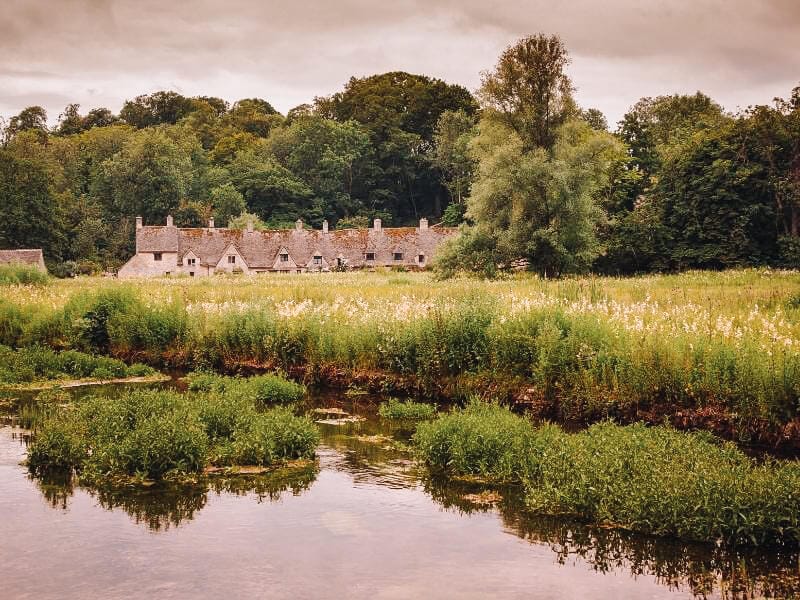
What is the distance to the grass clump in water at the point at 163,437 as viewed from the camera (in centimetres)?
1322

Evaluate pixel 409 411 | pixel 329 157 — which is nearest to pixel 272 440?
pixel 409 411

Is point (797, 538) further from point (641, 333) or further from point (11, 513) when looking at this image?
point (11, 513)

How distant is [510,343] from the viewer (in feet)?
61.8

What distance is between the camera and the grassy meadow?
599 inches

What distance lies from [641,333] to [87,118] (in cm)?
15828

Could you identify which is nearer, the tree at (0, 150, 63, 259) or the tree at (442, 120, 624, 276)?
the tree at (442, 120, 624, 276)

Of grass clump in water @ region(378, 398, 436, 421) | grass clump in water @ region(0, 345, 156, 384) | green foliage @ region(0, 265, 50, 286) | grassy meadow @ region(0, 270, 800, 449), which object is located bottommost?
grass clump in water @ region(378, 398, 436, 421)

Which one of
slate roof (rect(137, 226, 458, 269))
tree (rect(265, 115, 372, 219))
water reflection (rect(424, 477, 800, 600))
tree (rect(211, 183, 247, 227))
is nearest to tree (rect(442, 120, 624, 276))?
water reflection (rect(424, 477, 800, 600))

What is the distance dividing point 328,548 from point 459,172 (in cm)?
11279

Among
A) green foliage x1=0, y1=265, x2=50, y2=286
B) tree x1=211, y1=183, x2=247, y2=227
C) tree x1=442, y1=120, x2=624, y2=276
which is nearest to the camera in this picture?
green foliage x1=0, y1=265, x2=50, y2=286

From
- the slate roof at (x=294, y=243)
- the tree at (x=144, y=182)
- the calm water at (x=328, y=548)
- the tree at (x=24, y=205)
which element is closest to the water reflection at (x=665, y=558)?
the calm water at (x=328, y=548)

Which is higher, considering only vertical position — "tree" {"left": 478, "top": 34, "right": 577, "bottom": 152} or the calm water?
"tree" {"left": 478, "top": 34, "right": 577, "bottom": 152}

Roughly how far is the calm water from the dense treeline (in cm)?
3431

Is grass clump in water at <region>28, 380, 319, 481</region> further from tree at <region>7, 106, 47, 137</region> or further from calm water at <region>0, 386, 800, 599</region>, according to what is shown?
tree at <region>7, 106, 47, 137</region>
